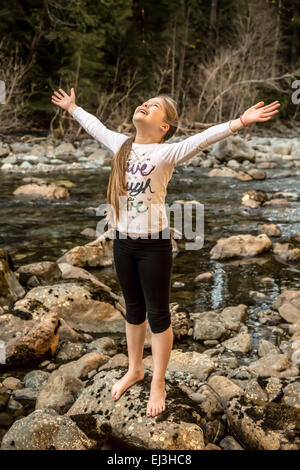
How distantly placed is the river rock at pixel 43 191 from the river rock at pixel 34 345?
635 cm

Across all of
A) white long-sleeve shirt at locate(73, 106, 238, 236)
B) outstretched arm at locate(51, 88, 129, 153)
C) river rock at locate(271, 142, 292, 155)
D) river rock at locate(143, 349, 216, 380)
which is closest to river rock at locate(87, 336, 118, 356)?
river rock at locate(143, 349, 216, 380)

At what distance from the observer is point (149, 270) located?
246 centimetres

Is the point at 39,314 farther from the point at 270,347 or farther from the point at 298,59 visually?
the point at 298,59

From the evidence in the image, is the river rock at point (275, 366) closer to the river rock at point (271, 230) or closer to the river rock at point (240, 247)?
the river rock at point (240, 247)

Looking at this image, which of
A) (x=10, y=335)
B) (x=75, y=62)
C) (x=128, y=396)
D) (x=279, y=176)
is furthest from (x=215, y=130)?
(x=75, y=62)

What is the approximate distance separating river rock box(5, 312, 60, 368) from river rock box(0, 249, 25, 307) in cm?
96

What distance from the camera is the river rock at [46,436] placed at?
2400 mm

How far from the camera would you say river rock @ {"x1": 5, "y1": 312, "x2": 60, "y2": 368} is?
3523mm

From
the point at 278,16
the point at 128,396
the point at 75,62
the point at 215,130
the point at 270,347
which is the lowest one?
the point at 270,347

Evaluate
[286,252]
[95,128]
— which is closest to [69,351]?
[95,128]

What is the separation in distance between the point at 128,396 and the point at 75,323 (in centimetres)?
165

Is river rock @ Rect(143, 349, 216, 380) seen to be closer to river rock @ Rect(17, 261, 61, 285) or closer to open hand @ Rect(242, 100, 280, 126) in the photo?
open hand @ Rect(242, 100, 280, 126)

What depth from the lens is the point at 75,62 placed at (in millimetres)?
20969

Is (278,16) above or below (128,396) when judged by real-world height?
above
